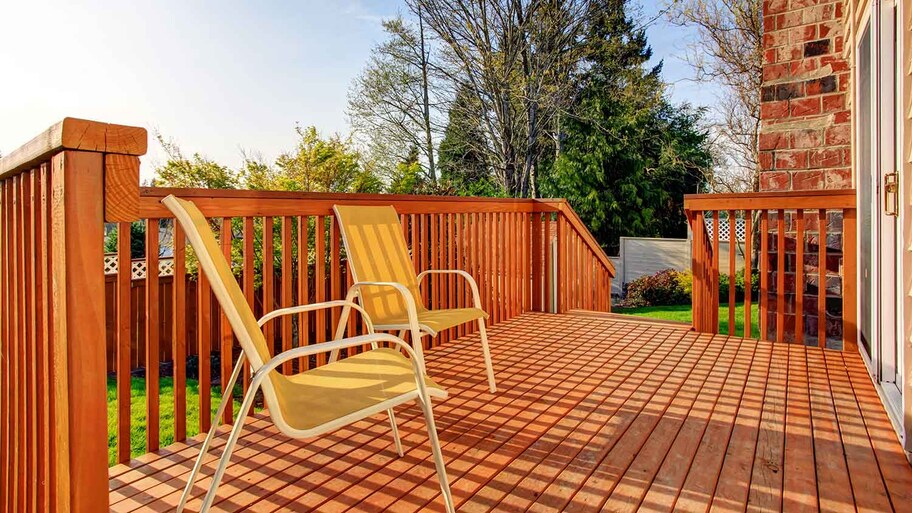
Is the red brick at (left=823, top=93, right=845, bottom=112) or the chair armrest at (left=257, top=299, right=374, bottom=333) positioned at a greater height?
the red brick at (left=823, top=93, right=845, bottom=112)

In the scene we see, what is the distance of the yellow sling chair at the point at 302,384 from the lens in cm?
140

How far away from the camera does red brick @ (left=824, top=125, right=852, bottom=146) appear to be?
4.09m

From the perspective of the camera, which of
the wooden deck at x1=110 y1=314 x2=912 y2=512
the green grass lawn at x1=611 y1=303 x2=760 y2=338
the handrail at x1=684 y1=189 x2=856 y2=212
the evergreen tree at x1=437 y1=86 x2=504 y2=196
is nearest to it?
the wooden deck at x1=110 y1=314 x2=912 y2=512

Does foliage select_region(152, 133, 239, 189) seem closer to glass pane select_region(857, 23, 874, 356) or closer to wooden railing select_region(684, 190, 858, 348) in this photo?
wooden railing select_region(684, 190, 858, 348)

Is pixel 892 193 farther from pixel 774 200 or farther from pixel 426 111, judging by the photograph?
pixel 426 111

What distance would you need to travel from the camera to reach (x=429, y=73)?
1332cm

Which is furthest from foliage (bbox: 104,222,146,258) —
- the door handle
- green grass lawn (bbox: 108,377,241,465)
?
the door handle

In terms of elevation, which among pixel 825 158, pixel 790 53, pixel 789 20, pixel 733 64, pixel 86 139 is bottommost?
pixel 86 139

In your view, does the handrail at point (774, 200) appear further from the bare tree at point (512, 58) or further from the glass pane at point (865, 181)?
the bare tree at point (512, 58)

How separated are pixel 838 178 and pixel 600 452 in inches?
129

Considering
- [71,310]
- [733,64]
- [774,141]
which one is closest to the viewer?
[71,310]

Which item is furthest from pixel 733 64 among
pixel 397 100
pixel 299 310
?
pixel 299 310

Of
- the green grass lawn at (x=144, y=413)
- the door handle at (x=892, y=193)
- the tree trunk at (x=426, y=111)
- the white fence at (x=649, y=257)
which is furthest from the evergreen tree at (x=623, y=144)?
the door handle at (x=892, y=193)

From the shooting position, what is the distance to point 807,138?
13.9ft
